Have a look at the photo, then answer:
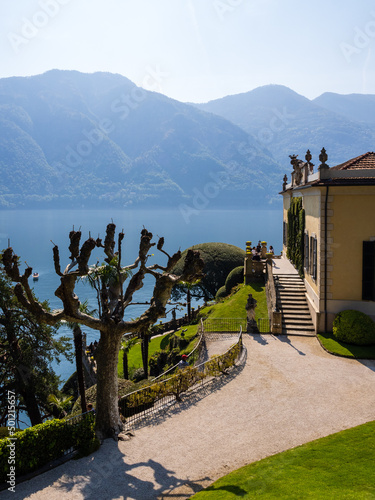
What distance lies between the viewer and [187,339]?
92.8ft

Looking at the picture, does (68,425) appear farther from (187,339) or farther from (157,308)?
(187,339)

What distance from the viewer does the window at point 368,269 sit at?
1994cm

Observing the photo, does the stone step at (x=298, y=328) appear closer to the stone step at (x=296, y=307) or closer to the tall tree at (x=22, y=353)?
the stone step at (x=296, y=307)

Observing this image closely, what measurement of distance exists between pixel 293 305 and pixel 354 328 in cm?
486

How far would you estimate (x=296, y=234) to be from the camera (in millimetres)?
29328

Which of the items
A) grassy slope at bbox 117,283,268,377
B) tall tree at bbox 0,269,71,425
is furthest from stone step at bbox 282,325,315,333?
tall tree at bbox 0,269,71,425

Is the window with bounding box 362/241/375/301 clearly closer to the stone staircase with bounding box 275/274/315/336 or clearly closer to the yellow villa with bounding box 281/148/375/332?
the yellow villa with bounding box 281/148/375/332

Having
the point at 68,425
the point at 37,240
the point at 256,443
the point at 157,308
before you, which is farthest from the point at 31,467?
the point at 37,240

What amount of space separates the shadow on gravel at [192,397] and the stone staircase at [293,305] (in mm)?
5054

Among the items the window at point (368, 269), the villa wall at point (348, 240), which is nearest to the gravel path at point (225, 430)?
the villa wall at point (348, 240)

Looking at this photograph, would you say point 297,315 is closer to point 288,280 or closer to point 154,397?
point 288,280

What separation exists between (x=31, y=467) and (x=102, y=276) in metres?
6.05

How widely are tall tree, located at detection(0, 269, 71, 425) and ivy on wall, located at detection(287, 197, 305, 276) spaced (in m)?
16.0

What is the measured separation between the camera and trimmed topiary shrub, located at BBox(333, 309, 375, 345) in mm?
19391
